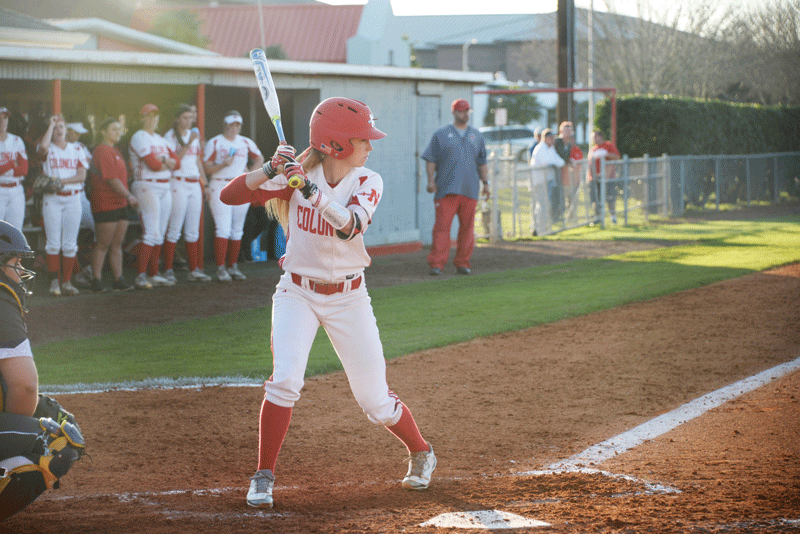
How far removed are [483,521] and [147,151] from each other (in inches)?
319

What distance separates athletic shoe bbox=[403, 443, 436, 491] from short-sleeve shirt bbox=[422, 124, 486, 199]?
25.8 feet

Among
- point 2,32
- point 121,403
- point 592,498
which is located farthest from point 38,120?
point 592,498

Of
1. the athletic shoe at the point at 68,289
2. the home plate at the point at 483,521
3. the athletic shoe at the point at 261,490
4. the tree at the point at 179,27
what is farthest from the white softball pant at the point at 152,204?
the tree at the point at 179,27

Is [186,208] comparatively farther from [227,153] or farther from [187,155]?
[227,153]

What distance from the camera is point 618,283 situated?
11398 mm

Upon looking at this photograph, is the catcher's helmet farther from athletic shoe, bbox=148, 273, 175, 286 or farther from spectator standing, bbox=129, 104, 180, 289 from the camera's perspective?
athletic shoe, bbox=148, 273, 175, 286

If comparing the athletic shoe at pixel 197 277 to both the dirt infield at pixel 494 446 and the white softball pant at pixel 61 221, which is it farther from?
the dirt infield at pixel 494 446

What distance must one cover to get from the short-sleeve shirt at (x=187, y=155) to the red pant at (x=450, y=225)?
3221mm

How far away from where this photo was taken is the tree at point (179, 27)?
29734 millimetres

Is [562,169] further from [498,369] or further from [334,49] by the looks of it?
[334,49]

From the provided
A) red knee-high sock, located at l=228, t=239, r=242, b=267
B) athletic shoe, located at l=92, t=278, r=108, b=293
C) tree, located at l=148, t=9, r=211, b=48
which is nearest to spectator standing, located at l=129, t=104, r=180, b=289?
athletic shoe, located at l=92, t=278, r=108, b=293

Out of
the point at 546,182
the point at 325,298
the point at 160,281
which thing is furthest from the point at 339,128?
the point at 546,182

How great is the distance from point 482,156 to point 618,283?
8.35ft

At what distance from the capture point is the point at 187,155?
11.4 m
